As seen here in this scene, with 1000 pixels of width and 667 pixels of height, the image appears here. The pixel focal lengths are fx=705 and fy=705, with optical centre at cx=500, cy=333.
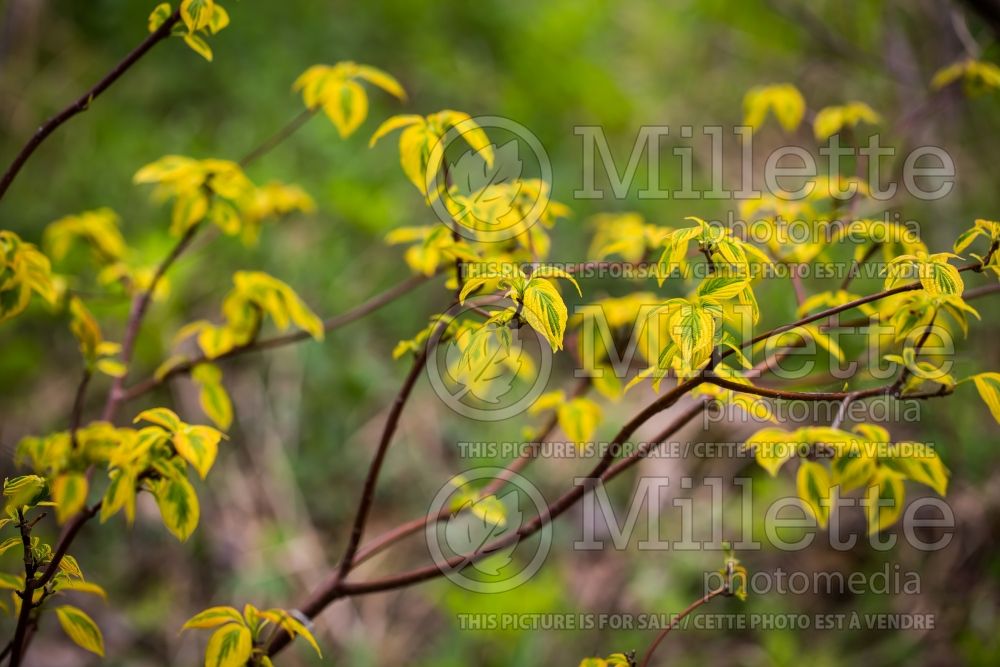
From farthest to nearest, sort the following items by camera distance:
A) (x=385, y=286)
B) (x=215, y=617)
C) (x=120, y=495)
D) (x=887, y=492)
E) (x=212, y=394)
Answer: (x=385, y=286), (x=212, y=394), (x=887, y=492), (x=215, y=617), (x=120, y=495)

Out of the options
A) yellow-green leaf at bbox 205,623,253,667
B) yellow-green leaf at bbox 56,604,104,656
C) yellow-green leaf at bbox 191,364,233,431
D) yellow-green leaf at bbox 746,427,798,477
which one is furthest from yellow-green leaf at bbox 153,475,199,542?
yellow-green leaf at bbox 746,427,798,477

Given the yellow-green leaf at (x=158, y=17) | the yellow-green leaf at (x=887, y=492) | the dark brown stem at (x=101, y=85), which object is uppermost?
the yellow-green leaf at (x=158, y=17)

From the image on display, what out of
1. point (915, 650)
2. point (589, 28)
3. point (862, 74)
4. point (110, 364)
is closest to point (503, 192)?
point (110, 364)

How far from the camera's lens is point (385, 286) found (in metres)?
3.16

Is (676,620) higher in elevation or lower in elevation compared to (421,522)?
lower

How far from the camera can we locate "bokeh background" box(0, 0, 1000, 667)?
2.34 meters

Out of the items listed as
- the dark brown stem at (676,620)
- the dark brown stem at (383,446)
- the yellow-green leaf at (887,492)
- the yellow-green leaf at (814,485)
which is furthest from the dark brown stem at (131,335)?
the yellow-green leaf at (887,492)

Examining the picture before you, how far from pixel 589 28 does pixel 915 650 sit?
12.3 ft

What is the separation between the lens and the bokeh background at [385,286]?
2336 millimetres

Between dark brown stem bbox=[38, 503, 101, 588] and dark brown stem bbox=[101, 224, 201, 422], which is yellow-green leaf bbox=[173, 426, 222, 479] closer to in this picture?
dark brown stem bbox=[38, 503, 101, 588]

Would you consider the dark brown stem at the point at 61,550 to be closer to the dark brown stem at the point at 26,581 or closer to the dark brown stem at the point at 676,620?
the dark brown stem at the point at 26,581

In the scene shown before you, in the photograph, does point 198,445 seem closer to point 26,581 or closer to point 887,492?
point 26,581

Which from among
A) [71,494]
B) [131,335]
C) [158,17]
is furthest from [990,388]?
[131,335]

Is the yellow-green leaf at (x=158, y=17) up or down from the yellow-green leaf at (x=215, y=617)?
up
